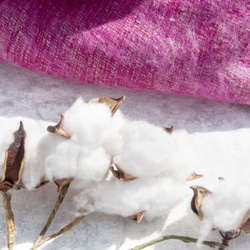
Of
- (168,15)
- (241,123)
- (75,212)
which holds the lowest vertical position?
(75,212)

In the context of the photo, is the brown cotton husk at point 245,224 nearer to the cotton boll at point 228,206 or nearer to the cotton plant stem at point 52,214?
the cotton boll at point 228,206

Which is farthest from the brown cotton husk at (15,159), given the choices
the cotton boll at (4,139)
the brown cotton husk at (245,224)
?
the brown cotton husk at (245,224)

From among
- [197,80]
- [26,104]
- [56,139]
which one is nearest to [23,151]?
[56,139]

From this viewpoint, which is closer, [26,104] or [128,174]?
[128,174]

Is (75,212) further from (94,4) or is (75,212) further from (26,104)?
(94,4)

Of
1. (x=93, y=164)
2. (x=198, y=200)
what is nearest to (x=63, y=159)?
(x=93, y=164)
